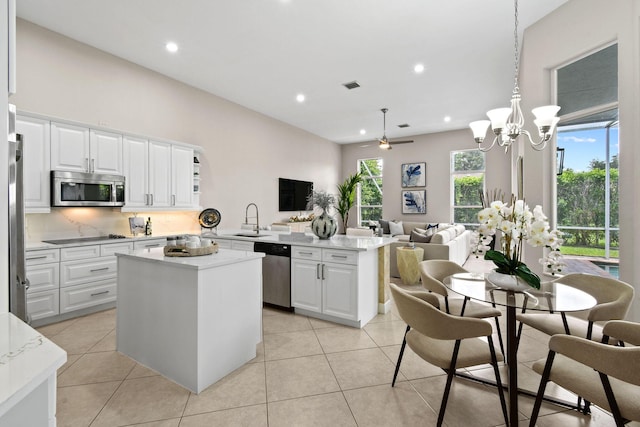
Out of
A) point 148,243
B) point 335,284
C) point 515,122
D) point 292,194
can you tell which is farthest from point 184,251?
point 292,194

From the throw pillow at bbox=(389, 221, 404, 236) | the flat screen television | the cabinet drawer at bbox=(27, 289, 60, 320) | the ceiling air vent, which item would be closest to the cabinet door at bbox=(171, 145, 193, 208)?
the cabinet drawer at bbox=(27, 289, 60, 320)

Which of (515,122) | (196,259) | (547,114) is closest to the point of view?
(196,259)

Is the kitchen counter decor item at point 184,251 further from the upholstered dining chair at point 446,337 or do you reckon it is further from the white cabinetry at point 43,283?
the white cabinetry at point 43,283

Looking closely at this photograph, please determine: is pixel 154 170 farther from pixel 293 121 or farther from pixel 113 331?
pixel 293 121

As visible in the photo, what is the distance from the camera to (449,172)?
791 centimetres

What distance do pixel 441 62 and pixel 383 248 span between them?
2.79 m

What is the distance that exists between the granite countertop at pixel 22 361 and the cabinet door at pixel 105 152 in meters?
3.32

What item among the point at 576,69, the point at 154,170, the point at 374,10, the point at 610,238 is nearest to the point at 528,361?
the point at 610,238

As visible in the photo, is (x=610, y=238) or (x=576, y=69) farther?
(x=576, y=69)

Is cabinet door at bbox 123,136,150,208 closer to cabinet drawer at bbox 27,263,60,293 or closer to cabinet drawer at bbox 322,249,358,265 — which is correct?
cabinet drawer at bbox 27,263,60,293

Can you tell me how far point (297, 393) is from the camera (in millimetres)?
2020

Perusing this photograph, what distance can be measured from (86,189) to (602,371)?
4.64m

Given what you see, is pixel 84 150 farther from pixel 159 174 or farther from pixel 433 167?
pixel 433 167

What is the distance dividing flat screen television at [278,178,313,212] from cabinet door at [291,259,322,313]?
12.1ft
